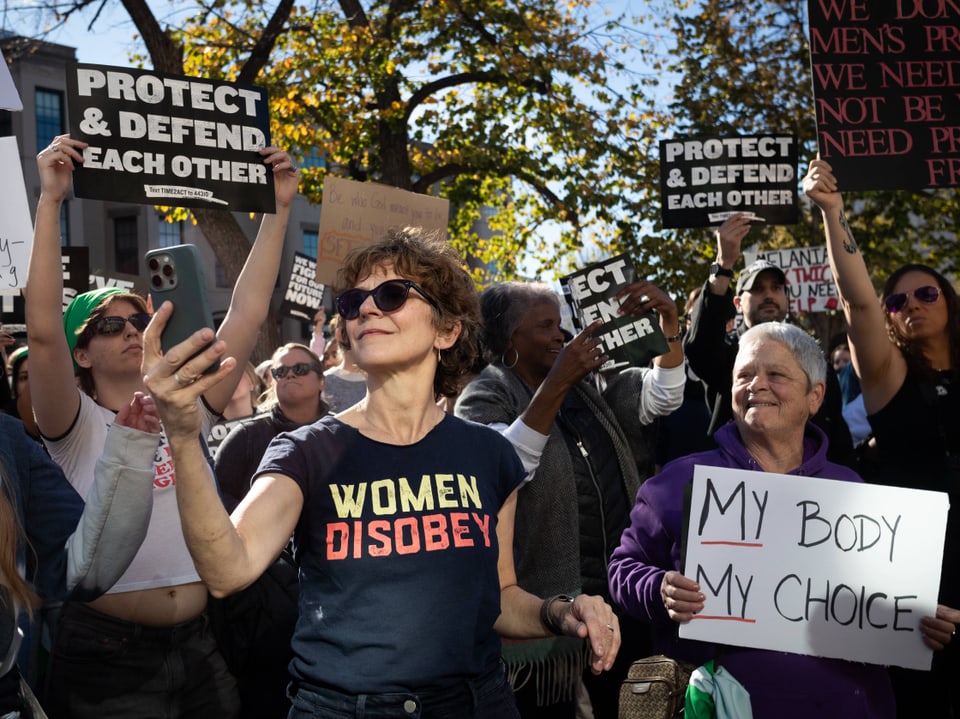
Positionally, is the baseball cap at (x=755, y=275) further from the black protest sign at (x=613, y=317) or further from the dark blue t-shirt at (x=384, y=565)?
the dark blue t-shirt at (x=384, y=565)

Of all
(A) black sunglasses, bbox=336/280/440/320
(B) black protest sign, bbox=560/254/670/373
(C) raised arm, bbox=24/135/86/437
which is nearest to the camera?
(A) black sunglasses, bbox=336/280/440/320

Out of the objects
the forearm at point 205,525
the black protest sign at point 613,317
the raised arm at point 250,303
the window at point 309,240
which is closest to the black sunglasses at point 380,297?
the forearm at point 205,525

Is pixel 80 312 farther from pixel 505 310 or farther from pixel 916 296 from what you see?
pixel 916 296

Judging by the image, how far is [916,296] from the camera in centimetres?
424

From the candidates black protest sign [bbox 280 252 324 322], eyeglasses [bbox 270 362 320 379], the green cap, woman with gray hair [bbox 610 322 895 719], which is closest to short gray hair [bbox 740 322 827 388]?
woman with gray hair [bbox 610 322 895 719]

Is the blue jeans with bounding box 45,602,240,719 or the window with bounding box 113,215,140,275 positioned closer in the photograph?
the blue jeans with bounding box 45,602,240,719

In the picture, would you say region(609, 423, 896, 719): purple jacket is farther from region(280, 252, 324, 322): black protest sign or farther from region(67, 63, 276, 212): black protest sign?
region(280, 252, 324, 322): black protest sign

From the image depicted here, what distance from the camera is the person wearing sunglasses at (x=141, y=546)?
2.99 m

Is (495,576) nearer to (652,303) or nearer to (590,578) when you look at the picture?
(590,578)

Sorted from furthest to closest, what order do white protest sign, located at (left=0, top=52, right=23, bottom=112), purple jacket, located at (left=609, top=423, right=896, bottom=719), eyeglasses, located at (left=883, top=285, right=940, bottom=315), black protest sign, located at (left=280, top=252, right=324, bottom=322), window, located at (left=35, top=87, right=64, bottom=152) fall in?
window, located at (left=35, top=87, right=64, bottom=152) < black protest sign, located at (left=280, top=252, right=324, bottom=322) < eyeglasses, located at (left=883, top=285, right=940, bottom=315) < white protest sign, located at (left=0, top=52, right=23, bottom=112) < purple jacket, located at (left=609, top=423, right=896, bottom=719)

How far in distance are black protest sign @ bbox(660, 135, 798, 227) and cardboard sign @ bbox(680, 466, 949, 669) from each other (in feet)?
9.04

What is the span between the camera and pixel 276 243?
353 centimetres

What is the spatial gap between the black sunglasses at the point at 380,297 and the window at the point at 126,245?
3328 cm

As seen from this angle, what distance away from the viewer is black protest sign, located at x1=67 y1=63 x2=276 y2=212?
3.74m
